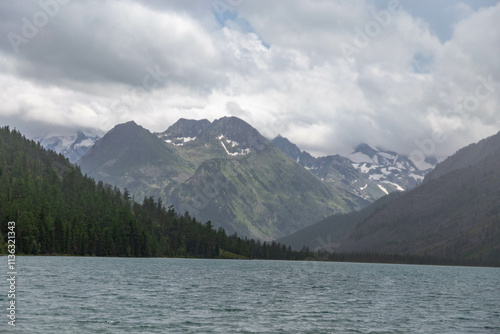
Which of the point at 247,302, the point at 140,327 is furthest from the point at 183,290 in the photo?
the point at 140,327

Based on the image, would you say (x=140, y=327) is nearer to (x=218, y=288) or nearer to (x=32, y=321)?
(x=32, y=321)

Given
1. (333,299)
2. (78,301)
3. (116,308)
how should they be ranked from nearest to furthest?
(116,308) < (78,301) < (333,299)

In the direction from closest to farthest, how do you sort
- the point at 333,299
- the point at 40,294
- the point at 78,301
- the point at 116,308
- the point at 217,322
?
the point at 217,322 → the point at 116,308 → the point at 78,301 → the point at 40,294 → the point at 333,299

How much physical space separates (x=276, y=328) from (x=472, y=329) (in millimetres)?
29757

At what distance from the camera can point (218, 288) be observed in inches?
4909

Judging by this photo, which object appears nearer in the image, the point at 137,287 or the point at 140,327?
the point at 140,327

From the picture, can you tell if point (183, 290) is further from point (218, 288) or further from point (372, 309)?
point (372, 309)

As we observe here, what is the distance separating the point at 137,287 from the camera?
118625 millimetres

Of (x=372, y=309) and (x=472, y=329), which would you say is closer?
(x=472, y=329)

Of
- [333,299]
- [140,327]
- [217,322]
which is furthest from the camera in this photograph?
[333,299]

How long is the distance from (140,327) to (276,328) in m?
17.8

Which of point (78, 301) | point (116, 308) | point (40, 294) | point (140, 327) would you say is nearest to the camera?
point (140, 327)

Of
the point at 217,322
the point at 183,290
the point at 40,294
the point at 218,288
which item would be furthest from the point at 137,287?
the point at 217,322

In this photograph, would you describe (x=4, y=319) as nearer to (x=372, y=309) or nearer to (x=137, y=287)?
(x=137, y=287)
